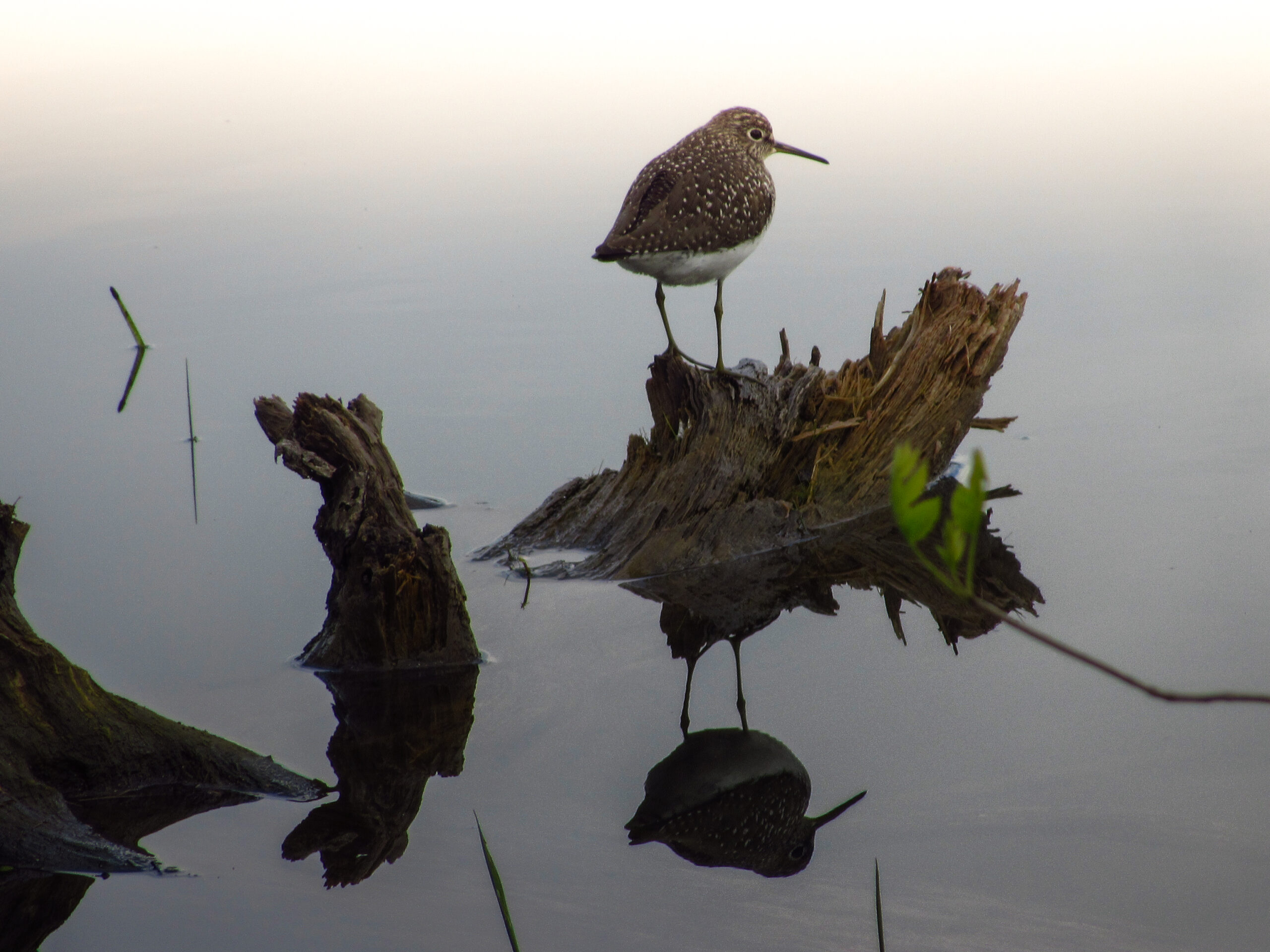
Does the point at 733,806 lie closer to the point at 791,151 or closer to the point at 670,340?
the point at 670,340

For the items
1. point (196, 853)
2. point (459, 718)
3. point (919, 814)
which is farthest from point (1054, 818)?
point (196, 853)

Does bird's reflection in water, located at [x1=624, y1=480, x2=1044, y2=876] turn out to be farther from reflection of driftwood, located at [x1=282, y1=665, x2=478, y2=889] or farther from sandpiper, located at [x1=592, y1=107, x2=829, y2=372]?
sandpiper, located at [x1=592, y1=107, x2=829, y2=372]

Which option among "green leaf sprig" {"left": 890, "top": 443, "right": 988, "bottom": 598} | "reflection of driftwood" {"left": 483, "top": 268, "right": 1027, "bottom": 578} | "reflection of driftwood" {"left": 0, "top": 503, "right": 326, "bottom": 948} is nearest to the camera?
"green leaf sprig" {"left": 890, "top": 443, "right": 988, "bottom": 598}

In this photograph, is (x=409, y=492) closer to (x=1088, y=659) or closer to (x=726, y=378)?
(x=726, y=378)

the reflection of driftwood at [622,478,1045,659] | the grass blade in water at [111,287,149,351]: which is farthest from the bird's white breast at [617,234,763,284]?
the grass blade in water at [111,287,149,351]

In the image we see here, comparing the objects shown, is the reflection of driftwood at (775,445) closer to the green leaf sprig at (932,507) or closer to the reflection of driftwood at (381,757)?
the reflection of driftwood at (381,757)

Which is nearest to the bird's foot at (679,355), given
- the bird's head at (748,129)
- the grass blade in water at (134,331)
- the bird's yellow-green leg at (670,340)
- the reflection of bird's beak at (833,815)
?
the bird's yellow-green leg at (670,340)

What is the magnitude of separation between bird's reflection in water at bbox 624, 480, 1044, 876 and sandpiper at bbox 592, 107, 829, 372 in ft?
3.78

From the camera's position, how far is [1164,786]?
3.86 m

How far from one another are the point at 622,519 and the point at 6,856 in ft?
10.6

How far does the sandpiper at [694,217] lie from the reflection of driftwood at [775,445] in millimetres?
345

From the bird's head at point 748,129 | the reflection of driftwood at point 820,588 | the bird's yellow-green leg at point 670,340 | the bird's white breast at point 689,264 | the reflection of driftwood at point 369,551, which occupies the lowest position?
the reflection of driftwood at point 820,588

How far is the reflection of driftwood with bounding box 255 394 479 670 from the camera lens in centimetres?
439

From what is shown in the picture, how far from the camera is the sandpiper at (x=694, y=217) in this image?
5.48 meters
